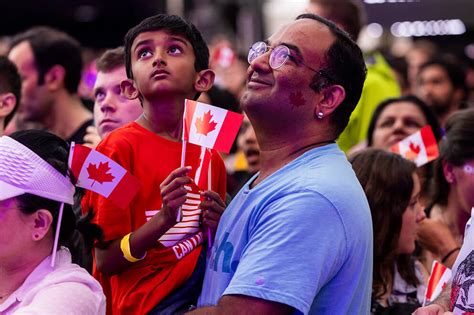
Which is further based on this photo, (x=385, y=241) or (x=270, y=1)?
(x=270, y=1)

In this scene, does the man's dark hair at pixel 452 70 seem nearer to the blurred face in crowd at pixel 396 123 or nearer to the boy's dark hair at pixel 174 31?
the blurred face in crowd at pixel 396 123

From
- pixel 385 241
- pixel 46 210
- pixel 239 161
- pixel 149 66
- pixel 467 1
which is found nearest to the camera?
pixel 46 210

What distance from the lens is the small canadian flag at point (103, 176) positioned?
3.56m

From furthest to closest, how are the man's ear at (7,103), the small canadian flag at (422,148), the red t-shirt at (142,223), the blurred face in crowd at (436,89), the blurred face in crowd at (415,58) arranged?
the blurred face in crowd at (415,58)
the blurred face in crowd at (436,89)
the small canadian flag at (422,148)
the man's ear at (7,103)
the red t-shirt at (142,223)

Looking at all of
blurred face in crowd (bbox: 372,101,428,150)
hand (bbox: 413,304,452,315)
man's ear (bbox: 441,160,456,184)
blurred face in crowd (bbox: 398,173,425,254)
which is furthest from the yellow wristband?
blurred face in crowd (bbox: 372,101,428,150)

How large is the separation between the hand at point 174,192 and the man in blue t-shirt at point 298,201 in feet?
0.54

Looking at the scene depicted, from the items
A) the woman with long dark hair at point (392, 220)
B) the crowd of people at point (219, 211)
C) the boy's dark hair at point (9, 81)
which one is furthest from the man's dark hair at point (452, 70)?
the boy's dark hair at point (9, 81)

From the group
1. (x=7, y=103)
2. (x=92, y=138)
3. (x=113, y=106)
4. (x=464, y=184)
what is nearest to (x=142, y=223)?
(x=113, y=106)

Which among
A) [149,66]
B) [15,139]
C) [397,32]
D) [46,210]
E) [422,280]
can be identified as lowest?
[422,280]

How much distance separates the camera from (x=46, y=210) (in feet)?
11.3

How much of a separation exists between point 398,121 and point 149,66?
9.70ft

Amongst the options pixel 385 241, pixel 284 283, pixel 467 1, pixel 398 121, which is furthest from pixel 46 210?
pixel 467 1

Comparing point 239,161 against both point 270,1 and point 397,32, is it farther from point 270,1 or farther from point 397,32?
point 270,1

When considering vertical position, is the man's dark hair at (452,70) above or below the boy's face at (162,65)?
above
